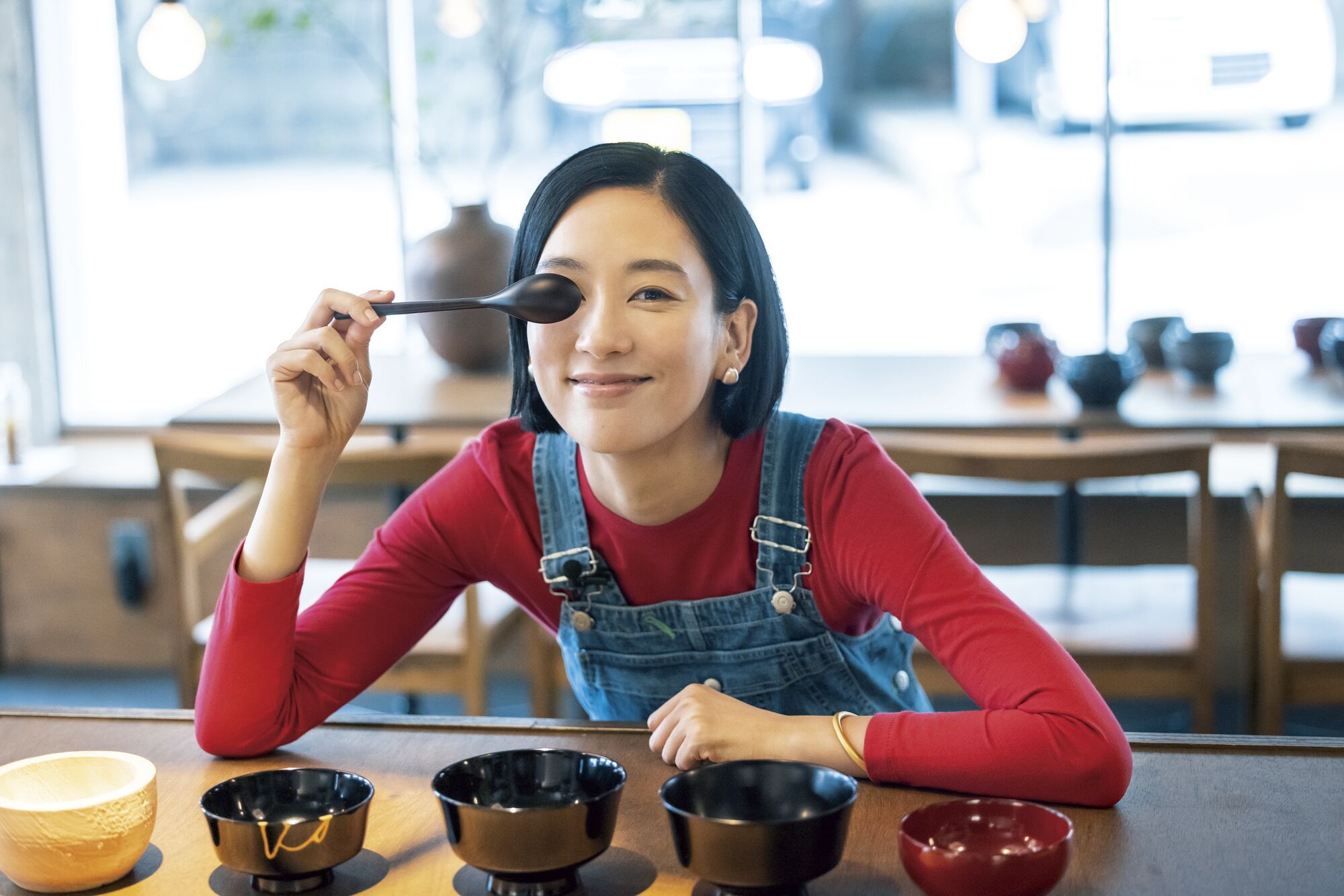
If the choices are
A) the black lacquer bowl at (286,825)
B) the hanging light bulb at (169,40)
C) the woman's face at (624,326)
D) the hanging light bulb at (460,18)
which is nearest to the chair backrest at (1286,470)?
the woman's face at (624,326)

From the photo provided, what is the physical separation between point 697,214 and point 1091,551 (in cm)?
226

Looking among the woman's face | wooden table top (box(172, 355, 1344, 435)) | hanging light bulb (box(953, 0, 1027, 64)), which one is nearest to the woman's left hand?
the woman's face

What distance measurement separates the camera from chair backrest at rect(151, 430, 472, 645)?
2.25 metres

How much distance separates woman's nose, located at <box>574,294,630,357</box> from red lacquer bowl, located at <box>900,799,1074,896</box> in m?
0.50

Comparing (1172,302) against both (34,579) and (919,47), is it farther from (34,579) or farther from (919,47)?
(34,579)

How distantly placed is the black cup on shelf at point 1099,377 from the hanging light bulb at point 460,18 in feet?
5.64

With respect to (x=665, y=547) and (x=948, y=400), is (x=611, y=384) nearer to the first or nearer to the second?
(x=665, y=547)

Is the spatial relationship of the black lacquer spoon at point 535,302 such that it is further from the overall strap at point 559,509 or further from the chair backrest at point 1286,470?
the chair backrest at point 1286,470

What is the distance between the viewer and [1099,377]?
2.65m

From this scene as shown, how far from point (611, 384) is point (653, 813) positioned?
0.40 metres

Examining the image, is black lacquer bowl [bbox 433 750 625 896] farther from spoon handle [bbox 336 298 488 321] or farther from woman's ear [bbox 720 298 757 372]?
woman's ear [bbox 720 298 757 372]

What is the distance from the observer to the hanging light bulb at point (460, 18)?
3.52 metres

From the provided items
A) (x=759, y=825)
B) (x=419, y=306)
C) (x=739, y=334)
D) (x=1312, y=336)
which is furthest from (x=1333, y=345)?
(x=759, y=825)

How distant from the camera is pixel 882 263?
12.2ft
